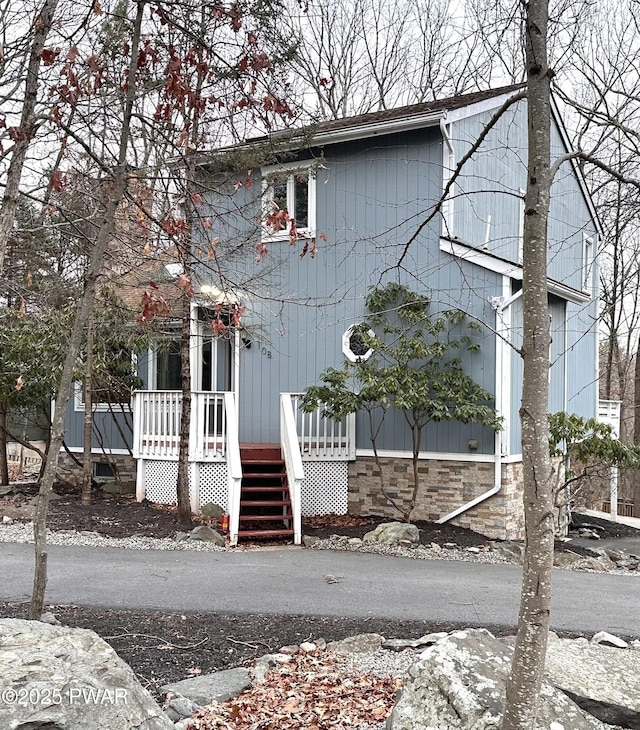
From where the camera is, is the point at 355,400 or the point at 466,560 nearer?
the point at 466,560

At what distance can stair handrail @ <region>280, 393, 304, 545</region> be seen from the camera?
10008mm

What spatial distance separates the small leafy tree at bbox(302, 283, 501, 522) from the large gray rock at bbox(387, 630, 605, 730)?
6.36m

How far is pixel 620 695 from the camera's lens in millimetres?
3854

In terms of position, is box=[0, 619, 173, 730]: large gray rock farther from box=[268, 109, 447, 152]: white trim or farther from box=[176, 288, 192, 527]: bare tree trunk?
box=[268, 109, 447, 152]: white trim

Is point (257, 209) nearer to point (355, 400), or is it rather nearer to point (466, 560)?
point (355, 400)

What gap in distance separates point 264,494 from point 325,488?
1.04 m

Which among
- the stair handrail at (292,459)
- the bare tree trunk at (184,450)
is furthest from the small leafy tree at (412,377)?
the bare tree trunk at (184,450)

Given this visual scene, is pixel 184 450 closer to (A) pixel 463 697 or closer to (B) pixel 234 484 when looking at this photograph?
(B) pixel 234 484

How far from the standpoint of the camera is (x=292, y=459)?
34.1 ft

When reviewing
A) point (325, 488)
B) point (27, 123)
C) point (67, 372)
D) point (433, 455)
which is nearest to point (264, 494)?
point (325, 488)

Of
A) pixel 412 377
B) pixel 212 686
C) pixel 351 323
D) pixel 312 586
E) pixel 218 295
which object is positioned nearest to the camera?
pixel 212 686

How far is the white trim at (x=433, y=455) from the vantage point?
10.8 meters

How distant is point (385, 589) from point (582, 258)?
10289mm

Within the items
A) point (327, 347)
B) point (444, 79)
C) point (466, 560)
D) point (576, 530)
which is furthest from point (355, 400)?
point (444, 79)
